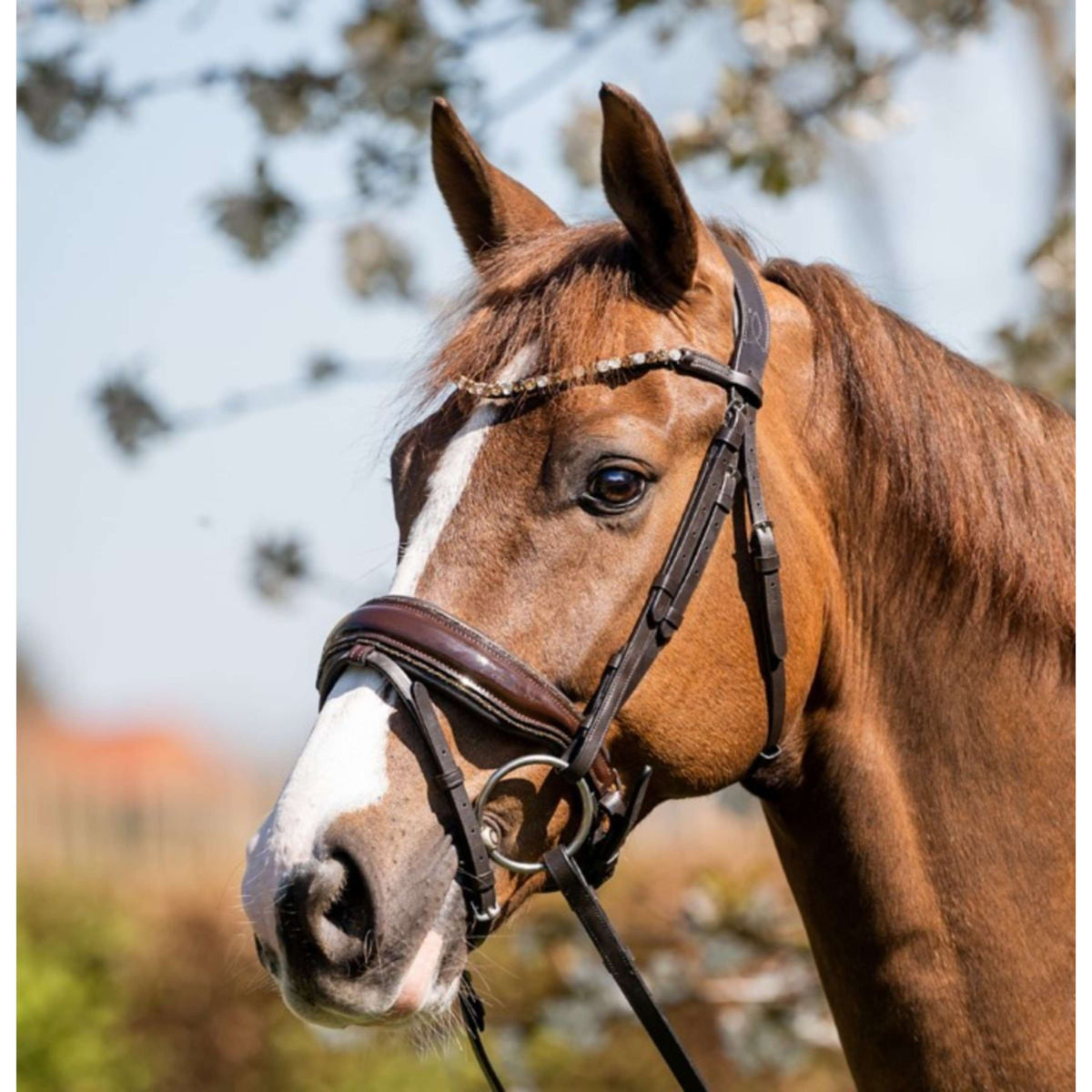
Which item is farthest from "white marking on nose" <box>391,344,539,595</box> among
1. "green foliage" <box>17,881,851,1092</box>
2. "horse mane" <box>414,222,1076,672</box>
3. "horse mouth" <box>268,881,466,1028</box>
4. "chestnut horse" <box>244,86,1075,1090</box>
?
"green foliage" <box>17,881,851,1092</box>

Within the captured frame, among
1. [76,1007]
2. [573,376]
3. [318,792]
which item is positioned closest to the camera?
[318,792]

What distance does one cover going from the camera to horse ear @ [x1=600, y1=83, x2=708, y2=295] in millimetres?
2240

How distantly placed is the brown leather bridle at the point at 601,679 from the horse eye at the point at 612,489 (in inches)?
4.2

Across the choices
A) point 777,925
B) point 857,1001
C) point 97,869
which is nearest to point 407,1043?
point 857,1001

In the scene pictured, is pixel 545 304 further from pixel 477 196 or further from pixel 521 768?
pixel 521 768

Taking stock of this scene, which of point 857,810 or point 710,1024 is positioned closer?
point 857,810

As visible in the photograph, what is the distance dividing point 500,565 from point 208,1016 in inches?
263

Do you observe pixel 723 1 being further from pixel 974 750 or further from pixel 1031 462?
pixel 974 750

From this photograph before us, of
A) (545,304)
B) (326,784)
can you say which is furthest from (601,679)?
(545,304)

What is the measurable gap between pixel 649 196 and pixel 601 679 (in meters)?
0.81

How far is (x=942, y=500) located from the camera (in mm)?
2436

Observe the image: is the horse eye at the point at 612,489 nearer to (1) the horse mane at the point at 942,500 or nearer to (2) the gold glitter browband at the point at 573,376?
(2) the gold glitter browband at the point at 573,376

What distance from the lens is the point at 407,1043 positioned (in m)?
2.24

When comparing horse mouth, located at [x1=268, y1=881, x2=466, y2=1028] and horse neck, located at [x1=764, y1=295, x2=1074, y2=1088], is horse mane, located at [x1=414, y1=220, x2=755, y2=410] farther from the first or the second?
horse mouth, located at [x1=268, y1=881, x2=466, y2=1028]
